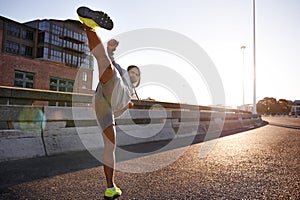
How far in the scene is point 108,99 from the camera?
2363 mm

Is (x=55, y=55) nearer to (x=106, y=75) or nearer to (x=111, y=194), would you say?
(x=106, y=75)

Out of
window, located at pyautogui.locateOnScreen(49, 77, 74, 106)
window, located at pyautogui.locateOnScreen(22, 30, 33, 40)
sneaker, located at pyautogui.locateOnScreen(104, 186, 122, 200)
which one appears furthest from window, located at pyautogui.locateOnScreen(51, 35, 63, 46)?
sneaker, located at pyautogui.locateOnScreen(104, 186, 122, 200)

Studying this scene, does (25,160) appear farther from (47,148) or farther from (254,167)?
(254,167)

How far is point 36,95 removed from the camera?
4035 millimetres

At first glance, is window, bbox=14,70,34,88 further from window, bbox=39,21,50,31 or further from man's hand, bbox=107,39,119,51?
man's hand, bbox=107,39,119,51

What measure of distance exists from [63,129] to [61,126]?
0.23 feet

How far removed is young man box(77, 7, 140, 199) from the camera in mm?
2115

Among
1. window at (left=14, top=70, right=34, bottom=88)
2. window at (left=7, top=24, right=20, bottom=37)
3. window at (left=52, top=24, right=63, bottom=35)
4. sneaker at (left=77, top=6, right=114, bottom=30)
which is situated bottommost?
sneaker at (left=77, top=6, right=114, bottom=30)

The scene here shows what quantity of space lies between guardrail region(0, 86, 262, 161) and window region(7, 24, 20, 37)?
37706 mm

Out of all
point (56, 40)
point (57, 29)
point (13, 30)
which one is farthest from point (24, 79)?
point (57, 29)

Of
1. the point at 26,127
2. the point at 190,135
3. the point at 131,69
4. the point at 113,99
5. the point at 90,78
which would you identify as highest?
the point at 90,78

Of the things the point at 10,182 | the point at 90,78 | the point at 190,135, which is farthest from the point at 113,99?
the point at 90,78

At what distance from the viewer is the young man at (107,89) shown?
2115mm

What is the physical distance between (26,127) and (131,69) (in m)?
2.28
